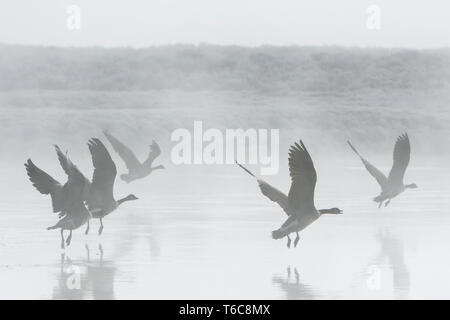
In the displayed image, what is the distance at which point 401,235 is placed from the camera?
1517 cm

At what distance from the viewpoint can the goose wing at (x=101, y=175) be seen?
1454 cm

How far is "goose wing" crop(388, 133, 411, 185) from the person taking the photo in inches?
697

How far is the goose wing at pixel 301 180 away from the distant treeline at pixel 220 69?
34635 mm

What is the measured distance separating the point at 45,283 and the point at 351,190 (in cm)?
1067

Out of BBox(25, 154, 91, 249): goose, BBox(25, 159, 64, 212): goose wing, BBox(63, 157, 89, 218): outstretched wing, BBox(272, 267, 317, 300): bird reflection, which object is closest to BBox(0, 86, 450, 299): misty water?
BBox(272, 267, 317, 300): bird reflection

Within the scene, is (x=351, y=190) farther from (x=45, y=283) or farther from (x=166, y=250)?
(x=45, y=283)

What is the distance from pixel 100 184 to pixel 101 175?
0.66ft

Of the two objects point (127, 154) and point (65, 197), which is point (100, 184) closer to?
point (65, 197)

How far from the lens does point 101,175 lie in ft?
48.6

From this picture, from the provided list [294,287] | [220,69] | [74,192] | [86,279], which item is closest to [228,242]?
[74,192]

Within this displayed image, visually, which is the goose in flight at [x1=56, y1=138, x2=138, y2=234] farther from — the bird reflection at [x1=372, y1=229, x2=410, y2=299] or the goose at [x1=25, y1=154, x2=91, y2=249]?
the bird reflection at [x1=372, y1=229, x2=410, y2=299]

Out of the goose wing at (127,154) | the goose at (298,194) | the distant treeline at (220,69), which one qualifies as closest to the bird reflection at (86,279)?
the goose at (298,194)

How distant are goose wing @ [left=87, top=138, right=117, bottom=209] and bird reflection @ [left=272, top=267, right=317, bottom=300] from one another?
347 centimetres

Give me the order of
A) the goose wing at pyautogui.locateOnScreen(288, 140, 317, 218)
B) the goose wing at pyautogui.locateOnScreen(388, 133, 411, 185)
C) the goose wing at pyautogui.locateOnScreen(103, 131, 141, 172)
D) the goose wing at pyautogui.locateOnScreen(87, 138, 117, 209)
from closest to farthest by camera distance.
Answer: the goose wing at pyautogui.locateOnScreen(288, 140, 317, 218) → the goose wing at pyautogui.locateOnScreen(87, 138, 117, 209) → the goose wing at pyautogui.locateOnScreen(388, 133, 411, 185) → the goose wing at pyautogui.locateOnScreen(103, 131, 141, 172)
